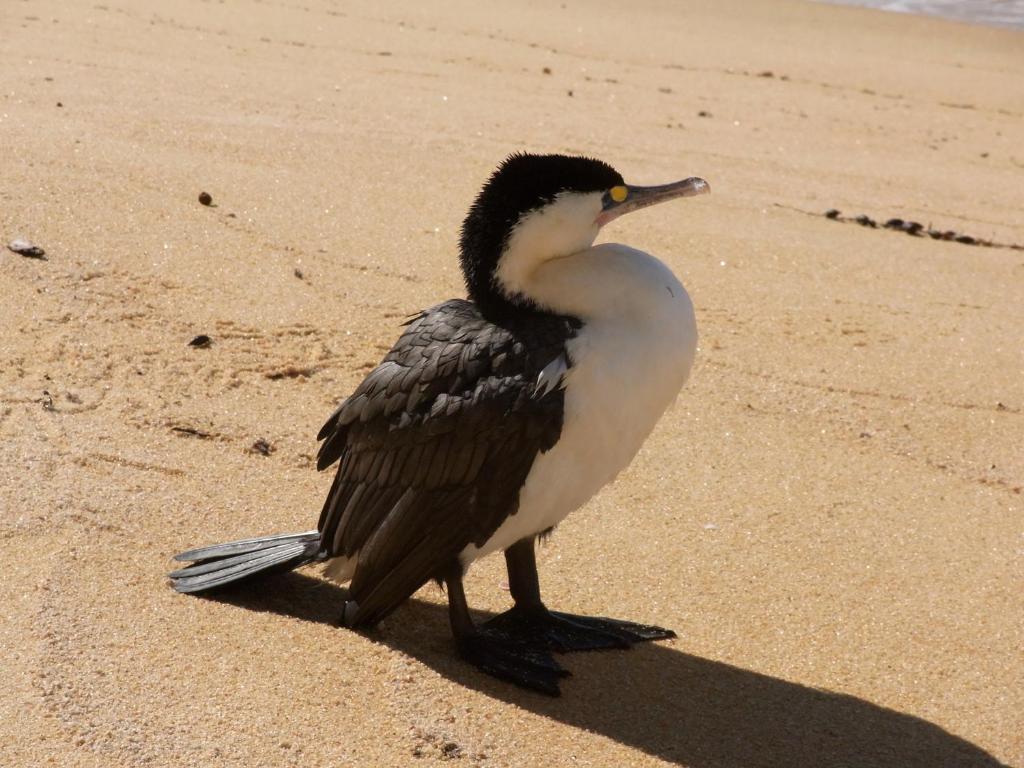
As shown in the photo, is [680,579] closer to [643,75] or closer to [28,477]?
[28,477]

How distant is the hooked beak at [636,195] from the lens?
3.89 m

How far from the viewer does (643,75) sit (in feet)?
37.0

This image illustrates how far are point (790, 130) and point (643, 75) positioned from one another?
1.74 meters

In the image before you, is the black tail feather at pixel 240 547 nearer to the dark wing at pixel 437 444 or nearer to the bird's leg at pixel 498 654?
the dark wing at pixel 437 444

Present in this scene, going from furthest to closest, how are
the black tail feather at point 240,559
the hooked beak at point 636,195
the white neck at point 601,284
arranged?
the black tail feather at point 240,559 → the hooked beak at point 636,195 → the white neck at point 601,284

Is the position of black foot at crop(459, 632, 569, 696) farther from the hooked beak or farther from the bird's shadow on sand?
the hooked beak

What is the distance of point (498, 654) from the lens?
3.95m

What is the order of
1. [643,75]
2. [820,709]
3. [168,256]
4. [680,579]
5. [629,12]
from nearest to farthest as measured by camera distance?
1. [820,709]
2. [680,579]
3. [168,256]
4. [643,75]
5. [629,12]

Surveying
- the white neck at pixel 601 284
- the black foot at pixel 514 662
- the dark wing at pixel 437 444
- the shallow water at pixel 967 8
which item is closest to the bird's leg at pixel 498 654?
the black foot at pixel 514 662

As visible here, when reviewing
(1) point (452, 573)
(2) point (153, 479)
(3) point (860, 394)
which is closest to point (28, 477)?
(2) point (153, 479)

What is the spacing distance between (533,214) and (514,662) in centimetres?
123

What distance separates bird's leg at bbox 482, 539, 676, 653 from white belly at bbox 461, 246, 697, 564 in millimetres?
314

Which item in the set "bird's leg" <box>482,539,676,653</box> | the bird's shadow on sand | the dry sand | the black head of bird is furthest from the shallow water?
the bird's shadow on sand

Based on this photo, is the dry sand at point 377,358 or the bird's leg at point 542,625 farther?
the bird's leg at point 542,625
